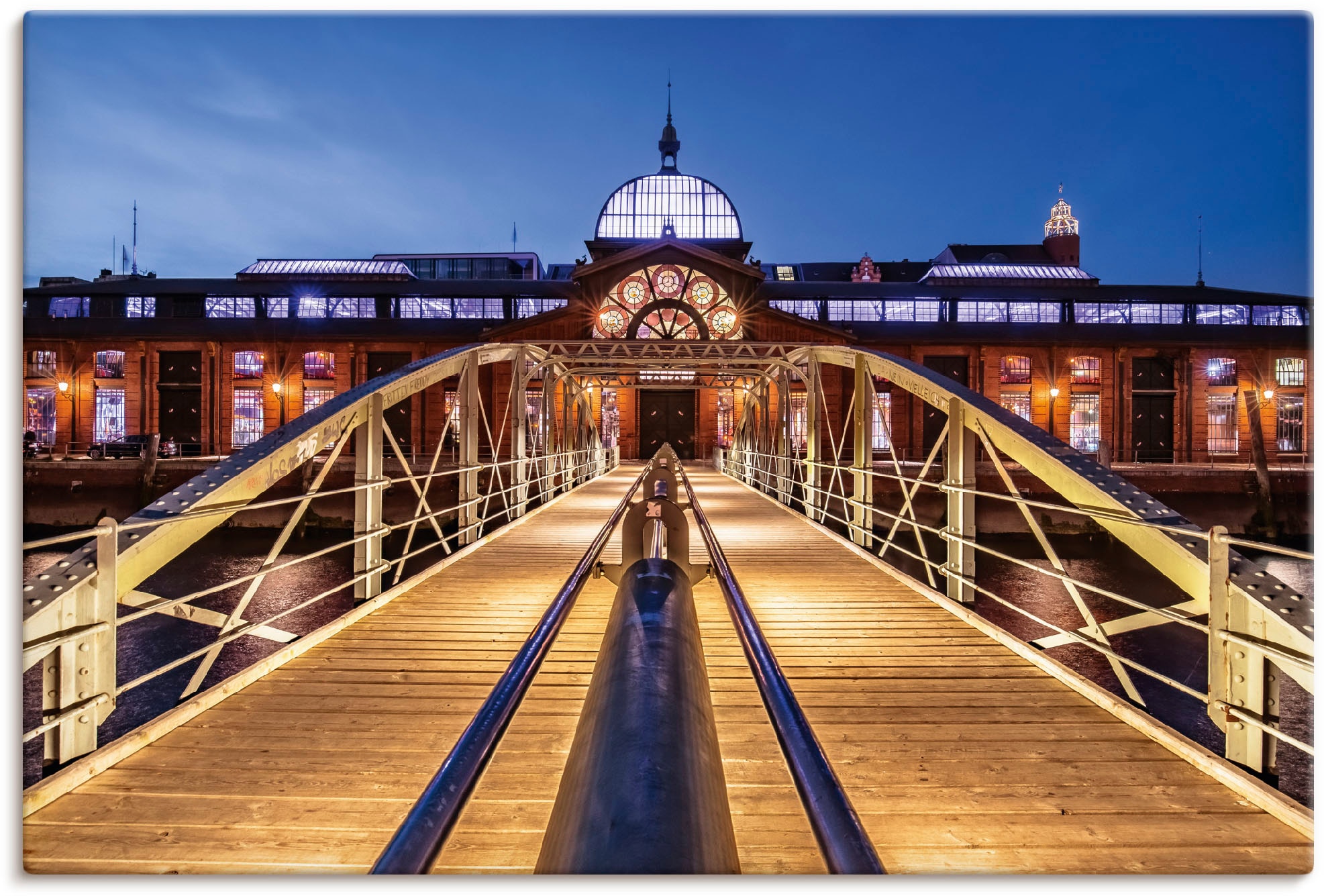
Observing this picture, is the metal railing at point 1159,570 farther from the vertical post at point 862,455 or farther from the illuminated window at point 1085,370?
the illuminated window at point 1085,370

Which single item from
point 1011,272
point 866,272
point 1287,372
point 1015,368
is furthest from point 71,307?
point 1287,372

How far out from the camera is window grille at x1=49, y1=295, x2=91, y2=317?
96.8ft

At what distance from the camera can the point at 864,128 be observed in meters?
5.06

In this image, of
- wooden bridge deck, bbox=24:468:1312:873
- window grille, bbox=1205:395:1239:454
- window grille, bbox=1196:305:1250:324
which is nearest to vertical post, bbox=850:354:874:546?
wooden bridge deck, bbox=24:468:1312:873

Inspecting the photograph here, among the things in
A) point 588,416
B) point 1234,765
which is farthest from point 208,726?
point 588,416

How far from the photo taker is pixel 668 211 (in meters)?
31.3

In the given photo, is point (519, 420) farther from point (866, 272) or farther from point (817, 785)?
point (866, 272)

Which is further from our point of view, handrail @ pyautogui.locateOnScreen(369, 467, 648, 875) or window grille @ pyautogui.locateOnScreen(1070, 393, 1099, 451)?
window grille @ pyautogui.locateOnScreen(1070, 393, 1099, 451)

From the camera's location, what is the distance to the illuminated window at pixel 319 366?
28641 mm

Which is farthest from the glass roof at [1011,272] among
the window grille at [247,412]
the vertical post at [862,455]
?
the window grille at [247,412]

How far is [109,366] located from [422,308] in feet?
40.5

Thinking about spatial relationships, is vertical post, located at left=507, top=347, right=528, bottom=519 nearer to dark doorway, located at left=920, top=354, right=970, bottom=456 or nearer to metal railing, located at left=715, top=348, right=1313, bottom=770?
metal railing, located at left=715, top=348, right=1313, bottom=770

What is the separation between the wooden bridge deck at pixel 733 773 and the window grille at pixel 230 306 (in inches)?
1197

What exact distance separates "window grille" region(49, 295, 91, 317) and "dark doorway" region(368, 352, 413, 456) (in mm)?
12332
